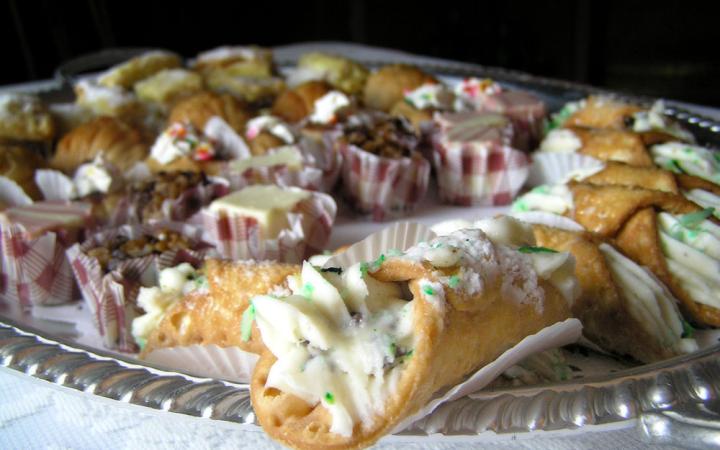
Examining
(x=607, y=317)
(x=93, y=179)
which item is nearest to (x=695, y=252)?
(x=607, y=317)

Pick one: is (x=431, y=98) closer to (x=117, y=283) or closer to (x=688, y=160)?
(x=688, y=160)

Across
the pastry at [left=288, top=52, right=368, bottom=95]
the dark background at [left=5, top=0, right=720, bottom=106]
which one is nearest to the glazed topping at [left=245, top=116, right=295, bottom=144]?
the pastry at [left=288, top=52, right=368, bottom=95]

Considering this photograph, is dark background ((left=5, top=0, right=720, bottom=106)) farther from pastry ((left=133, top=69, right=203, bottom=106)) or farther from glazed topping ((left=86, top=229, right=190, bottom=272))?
glazed topping ((left=86, top=229, right=190, bottom=272))

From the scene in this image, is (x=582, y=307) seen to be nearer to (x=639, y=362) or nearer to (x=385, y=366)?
(x=639, y=362)

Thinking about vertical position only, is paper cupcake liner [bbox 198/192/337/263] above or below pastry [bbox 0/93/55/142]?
below

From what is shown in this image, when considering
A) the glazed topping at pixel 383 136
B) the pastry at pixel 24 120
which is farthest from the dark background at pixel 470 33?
the glazed topping at pixel 383 136

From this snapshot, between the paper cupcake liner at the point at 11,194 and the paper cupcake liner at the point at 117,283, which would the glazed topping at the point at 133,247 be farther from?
the paper cupcake liner at the point at 11,194
